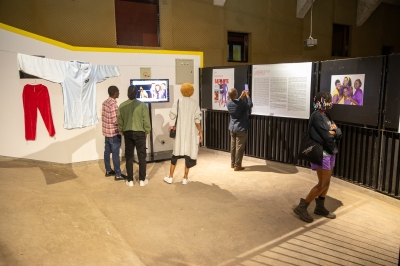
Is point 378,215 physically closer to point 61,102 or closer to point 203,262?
point 203,262

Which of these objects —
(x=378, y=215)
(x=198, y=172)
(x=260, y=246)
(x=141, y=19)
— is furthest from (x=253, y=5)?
(x=260, y=246)

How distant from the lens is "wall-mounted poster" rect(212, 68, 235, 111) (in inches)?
281

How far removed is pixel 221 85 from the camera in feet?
24.1

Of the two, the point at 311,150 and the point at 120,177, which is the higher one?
the point at 311,150

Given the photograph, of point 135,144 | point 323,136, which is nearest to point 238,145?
point 135,144

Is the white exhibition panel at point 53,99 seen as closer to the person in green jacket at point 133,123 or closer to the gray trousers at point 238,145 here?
the person in green jacket at point 133,123

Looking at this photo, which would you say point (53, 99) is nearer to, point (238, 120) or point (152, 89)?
point (152, 89)

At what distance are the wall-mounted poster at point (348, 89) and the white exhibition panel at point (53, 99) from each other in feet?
13.0

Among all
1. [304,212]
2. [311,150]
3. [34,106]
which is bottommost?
[304,212]

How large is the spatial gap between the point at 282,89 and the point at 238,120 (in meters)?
1.13

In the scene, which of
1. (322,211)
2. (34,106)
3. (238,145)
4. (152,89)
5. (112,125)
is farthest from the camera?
(152,89)

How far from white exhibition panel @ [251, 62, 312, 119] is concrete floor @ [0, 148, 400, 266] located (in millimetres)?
1371

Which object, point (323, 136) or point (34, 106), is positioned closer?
point (323, 136)

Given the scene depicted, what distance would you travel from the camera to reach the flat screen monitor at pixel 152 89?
6.60m
